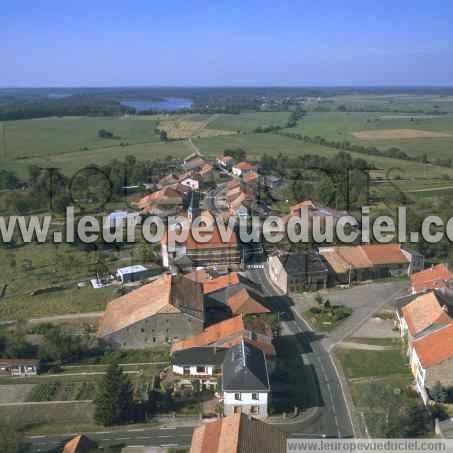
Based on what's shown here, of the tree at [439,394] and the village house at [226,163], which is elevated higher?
the village house at [226,163]

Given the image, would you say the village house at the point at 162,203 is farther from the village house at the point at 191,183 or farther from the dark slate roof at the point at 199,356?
the dark slate roof at the point at 199,356

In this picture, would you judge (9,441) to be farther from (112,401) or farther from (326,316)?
(326,316)

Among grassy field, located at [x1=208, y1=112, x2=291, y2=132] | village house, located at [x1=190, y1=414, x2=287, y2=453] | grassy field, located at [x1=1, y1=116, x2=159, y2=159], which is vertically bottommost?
village house, located at [x1=190, y1=414, x2=287, y2=453]

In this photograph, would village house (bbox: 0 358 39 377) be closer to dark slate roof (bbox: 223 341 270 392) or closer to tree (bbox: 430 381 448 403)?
dark slate roof (bbox: 223 341 270 392)

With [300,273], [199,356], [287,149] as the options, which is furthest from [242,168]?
[199,356]

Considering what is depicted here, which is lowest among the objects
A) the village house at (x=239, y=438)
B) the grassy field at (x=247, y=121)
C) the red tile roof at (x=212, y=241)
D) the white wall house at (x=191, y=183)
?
the village house at (x=239, y=438)

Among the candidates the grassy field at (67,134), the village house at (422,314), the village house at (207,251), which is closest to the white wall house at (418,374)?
the village house at (422,314)

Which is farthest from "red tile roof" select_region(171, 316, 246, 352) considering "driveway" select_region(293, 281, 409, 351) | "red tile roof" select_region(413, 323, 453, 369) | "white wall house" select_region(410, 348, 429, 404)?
"red tile roof" select_region(413, 323, 453, 369)
